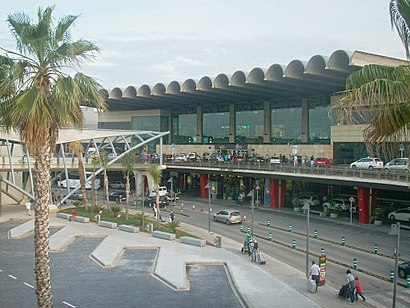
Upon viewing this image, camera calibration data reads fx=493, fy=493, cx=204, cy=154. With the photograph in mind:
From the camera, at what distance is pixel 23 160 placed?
5362 centimetres

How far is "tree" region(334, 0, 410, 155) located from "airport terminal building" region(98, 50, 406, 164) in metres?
37.0

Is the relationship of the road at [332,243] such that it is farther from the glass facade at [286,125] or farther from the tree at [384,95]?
the glass facade at [286,125]

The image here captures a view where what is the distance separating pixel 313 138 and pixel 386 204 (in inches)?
706

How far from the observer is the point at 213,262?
88.5 feet

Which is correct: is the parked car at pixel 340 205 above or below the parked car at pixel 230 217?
above

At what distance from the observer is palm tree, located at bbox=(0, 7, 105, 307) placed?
11.9m

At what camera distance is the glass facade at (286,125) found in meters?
67.0

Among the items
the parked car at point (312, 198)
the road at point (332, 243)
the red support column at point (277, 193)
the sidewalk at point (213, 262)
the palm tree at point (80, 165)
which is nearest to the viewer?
the sidewalk at point (213, 262)

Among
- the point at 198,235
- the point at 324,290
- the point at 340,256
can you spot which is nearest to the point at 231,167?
the point at 198,235

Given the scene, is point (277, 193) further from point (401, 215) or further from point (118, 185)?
point (118, 185)

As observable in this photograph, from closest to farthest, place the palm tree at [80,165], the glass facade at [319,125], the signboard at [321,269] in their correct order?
the signboard at [321,269]
the palm tree at [80,165]
the glass facade at [319,125]

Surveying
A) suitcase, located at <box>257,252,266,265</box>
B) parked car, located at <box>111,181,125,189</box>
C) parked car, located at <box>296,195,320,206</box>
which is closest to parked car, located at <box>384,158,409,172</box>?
parked car, located at <box>296,195,320,206</box>

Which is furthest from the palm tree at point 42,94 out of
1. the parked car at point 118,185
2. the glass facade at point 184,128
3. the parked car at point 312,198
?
the glass facade at point 184,128

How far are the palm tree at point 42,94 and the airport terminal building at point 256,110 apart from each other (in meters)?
36.3
